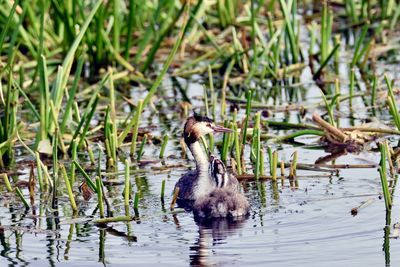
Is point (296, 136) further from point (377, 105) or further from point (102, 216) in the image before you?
point (102, 216)

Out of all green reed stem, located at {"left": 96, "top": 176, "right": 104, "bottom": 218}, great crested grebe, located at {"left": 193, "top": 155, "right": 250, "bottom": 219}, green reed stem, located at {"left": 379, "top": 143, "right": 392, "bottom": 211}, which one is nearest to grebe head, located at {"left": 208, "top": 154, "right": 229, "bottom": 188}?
great crested grebe, located at {"left": 193, "top": 155, "right": 250, "bottom": 219}

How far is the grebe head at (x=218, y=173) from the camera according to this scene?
815 centimetres

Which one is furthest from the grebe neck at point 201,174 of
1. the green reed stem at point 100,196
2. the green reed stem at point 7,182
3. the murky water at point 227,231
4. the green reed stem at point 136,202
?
the green reed stem at point 7,182

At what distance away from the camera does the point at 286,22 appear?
1176 centimetres

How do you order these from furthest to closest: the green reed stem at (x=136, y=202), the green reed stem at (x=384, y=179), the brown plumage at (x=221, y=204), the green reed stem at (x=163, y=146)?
the green reed stem at (x=163, y=146) → the brown plumage at (x=221, y=204) → the green reed stem at (x=136, y=202) → the green reed stem at (x=384, y=179)

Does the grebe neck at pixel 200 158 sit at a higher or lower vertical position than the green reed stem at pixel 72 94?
lower

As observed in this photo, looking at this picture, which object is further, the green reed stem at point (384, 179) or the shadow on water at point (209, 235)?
the green reed stem at point (384, 179)

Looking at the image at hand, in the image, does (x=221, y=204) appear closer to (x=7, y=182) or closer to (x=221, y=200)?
(x=221, y=200)

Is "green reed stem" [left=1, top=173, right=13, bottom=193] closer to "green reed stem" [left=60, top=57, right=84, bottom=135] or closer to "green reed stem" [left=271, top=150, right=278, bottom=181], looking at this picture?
"green reed stem" [left=60, top=57, right=84, bottom=135]

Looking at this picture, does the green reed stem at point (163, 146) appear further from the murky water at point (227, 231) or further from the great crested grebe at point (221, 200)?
the great crested grebe at point (221, 200)

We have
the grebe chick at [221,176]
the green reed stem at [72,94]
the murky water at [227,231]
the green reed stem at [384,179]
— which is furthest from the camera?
the green reed stem at [72,94]

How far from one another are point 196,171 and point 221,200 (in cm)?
63

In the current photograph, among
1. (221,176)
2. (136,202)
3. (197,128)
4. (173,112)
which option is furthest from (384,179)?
(173,112)

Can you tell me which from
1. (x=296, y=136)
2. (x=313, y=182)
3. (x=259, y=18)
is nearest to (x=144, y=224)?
(x=313, y=182)
